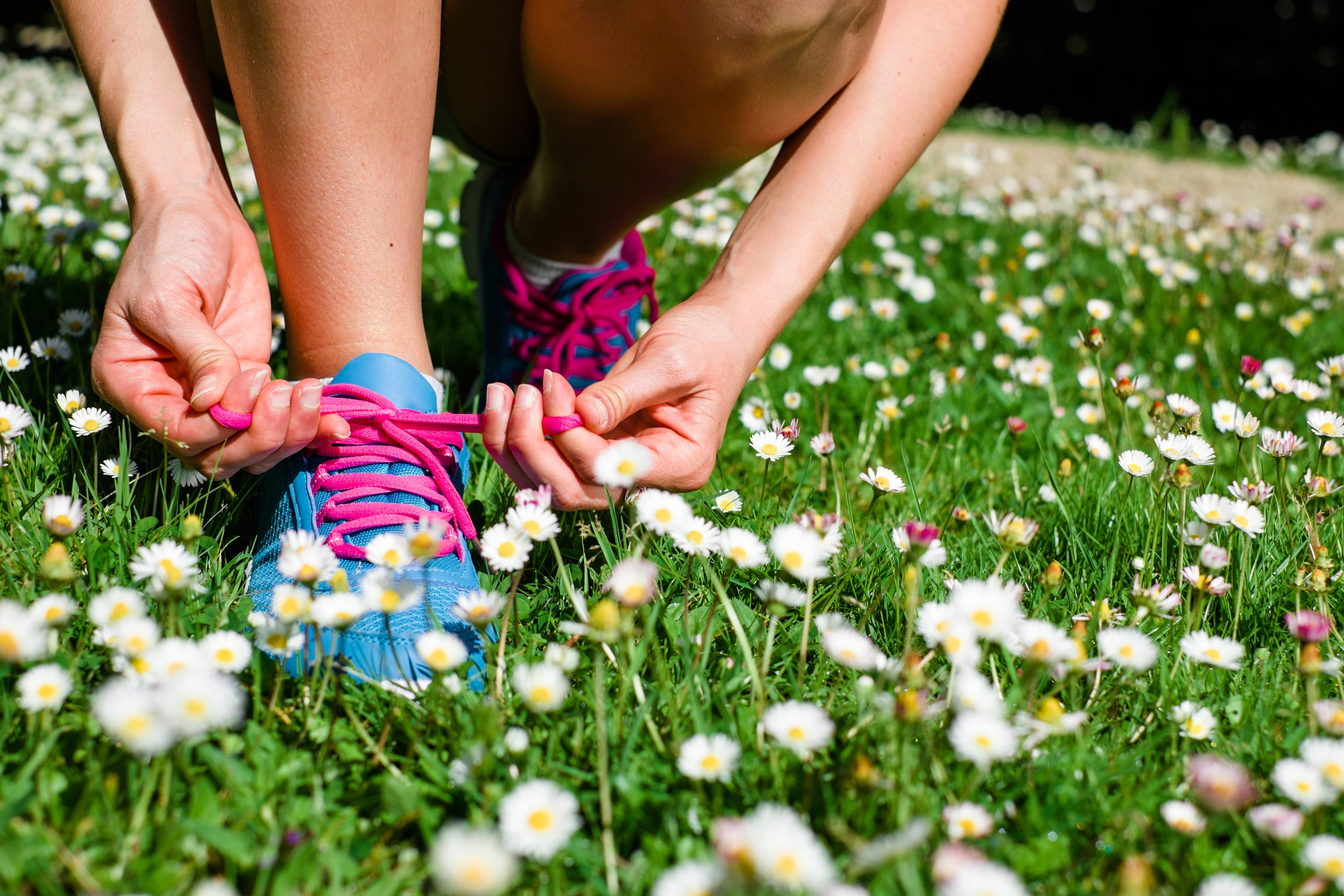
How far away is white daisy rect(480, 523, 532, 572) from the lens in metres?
1.03

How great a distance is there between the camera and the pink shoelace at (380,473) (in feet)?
3.78

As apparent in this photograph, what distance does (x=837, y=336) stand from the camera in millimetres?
2277

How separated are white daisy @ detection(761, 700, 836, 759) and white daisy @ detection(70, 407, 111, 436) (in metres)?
0.93

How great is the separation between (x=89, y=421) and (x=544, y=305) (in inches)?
29.5

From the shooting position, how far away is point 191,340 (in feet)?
3.65

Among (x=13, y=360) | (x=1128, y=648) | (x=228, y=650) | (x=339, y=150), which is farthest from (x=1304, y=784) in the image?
(x=13, y=360)

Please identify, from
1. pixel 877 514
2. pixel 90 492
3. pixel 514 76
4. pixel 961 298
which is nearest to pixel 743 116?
pixel 514 76

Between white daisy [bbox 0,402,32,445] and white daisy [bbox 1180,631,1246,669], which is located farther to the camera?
white daisy [bbox 0,402,32,445]

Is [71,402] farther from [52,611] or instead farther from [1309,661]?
[1309,661]

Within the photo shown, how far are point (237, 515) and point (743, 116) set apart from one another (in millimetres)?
868

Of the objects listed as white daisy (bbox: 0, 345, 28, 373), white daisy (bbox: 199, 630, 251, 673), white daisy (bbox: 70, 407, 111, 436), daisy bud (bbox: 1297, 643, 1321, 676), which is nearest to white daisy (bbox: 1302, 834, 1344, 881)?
daisy bud (bbox: 1297, 643, 1321, 676)

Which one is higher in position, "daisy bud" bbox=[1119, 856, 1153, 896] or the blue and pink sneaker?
"daisy bud" bbox=[1119, 856, 1153, 896]

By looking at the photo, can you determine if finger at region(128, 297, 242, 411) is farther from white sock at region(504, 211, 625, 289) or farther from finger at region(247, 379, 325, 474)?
white sock at region(504, 211, 625, 289)

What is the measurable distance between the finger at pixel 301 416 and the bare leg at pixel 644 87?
1.92 ft
